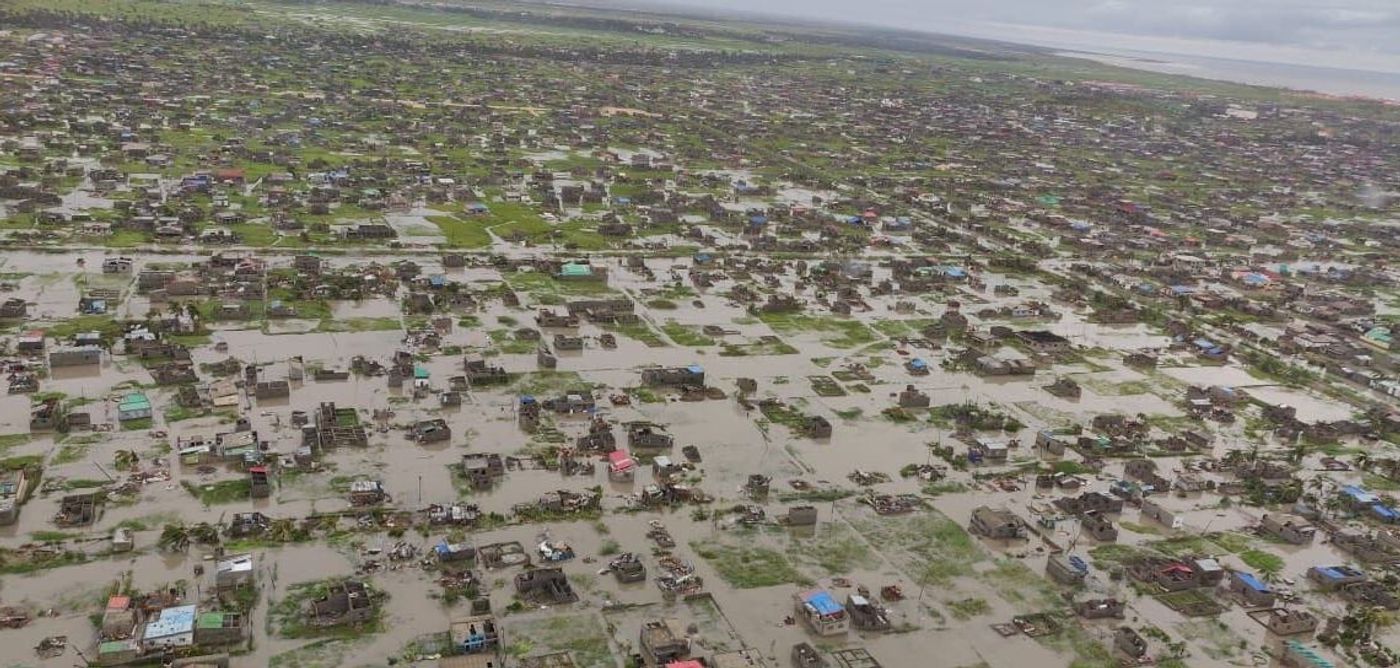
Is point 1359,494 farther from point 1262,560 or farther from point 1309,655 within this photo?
point 1309,655

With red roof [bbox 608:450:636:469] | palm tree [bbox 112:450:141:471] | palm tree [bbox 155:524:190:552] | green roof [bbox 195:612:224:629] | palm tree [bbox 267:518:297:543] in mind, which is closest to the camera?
green roof [bbox 195:612:224:629]

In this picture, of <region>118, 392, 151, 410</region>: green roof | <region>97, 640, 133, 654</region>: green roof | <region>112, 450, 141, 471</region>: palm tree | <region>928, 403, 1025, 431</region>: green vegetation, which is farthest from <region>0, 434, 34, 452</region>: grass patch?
<region>928, 403, 1025, 431</region>: green vegetation

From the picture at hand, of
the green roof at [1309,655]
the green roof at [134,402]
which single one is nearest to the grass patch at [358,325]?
the green roof at [134,402]

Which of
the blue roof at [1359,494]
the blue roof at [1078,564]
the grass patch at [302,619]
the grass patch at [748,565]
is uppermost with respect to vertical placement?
the blue roof at [1359,494]

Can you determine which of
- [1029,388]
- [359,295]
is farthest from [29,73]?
[1029,388]

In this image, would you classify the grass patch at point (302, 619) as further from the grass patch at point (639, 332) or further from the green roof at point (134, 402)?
the grass patch at point (639, 332)

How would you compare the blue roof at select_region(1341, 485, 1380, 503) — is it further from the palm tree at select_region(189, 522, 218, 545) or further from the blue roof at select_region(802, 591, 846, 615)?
the palm tree at select_region(189, 522, 218, 545)
